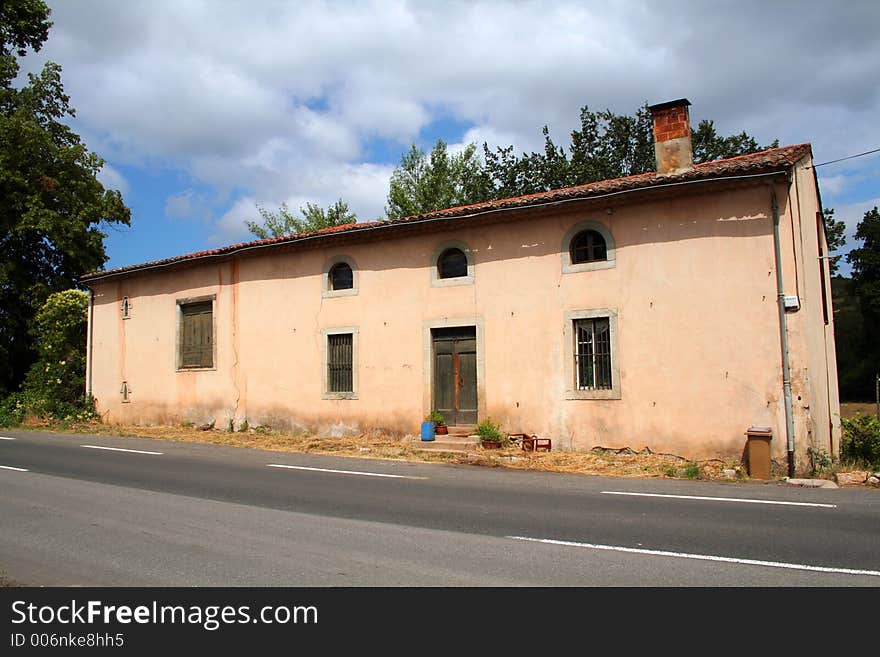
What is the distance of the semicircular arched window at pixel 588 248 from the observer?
577 inches

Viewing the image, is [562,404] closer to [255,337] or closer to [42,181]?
[255,337]

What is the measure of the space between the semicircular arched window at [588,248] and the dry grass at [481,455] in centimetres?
390

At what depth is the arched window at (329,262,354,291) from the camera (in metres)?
18.1

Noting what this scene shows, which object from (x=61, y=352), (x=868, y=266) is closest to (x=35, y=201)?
(x=61, y=352)

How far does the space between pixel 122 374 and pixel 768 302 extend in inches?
730

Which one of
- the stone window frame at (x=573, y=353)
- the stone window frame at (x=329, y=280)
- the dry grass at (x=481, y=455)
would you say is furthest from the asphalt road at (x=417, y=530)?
the stone window frame at (x=329, y=280)

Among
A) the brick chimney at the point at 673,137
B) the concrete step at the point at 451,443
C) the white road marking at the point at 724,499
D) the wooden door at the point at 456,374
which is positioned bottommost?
the white road marking at the point at 724,499

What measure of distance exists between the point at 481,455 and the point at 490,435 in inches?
41.1

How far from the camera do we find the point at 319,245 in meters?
18.3

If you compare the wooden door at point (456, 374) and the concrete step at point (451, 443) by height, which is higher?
the wooden door at point (456, 374)

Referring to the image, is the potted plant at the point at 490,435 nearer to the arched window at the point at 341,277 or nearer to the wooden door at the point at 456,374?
the wooden door at the point at 456,374

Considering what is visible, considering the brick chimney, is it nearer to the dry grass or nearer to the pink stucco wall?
the pink stucco wall

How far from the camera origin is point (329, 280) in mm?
18281

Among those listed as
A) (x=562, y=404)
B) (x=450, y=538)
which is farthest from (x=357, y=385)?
(x=450, y=538)
